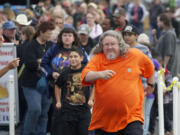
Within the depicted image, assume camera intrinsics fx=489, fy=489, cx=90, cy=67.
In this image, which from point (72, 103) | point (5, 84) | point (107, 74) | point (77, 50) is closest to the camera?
point (107, 74)

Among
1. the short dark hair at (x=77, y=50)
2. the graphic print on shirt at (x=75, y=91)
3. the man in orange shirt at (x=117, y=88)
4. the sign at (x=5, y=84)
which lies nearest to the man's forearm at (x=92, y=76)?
the man in orange shirt at (x=117, y=88)

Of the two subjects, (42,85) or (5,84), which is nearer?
(42,85)

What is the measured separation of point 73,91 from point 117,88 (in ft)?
4.65

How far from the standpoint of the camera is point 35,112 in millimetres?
8039

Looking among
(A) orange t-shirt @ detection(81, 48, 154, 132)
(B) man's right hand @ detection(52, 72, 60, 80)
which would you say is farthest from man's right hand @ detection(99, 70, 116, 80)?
(B) man's right hand @ detection(52, 72, 60, 80)

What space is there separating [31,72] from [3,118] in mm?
993

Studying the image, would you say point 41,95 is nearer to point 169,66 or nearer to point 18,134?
point 18,134

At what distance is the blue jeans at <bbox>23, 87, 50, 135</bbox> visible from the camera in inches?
316

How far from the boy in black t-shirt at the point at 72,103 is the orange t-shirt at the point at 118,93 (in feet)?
3.62

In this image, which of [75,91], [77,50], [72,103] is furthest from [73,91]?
[77,50]

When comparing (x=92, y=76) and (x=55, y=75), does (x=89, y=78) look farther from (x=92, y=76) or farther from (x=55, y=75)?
(x=55, y=75)

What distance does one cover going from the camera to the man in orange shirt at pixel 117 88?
Result: 545 cm

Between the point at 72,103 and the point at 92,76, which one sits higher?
the point at 92,76

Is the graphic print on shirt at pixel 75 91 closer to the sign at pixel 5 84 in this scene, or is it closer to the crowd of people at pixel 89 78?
the crowd of people at pixel 89 78
